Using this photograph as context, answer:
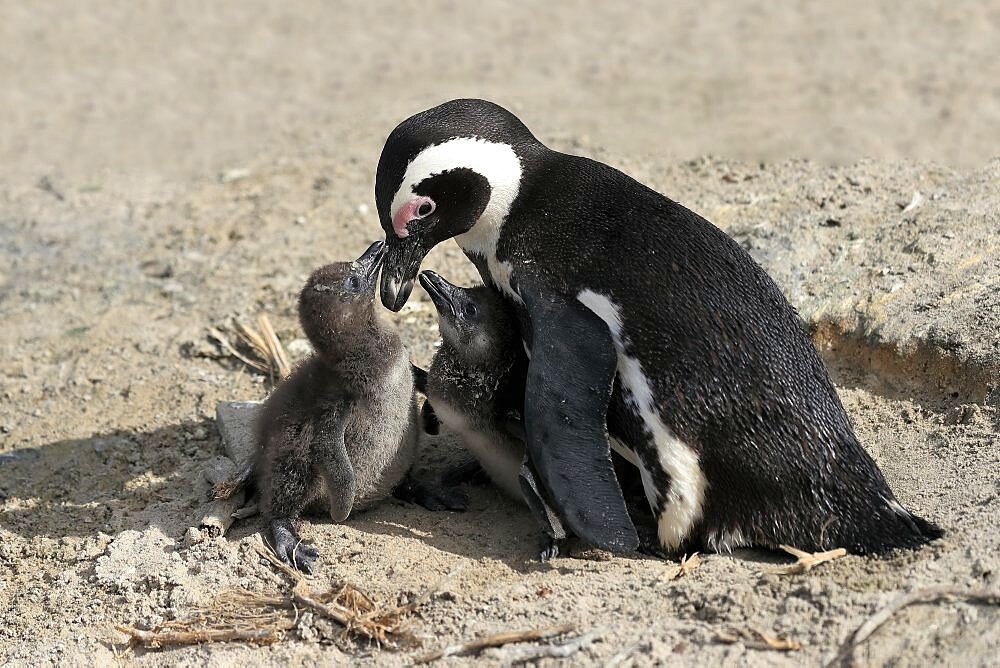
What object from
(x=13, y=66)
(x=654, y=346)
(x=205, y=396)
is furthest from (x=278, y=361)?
(x=13, y=66)

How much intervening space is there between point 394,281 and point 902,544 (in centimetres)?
199

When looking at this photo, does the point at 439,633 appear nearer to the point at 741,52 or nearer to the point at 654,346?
the point at 654,346

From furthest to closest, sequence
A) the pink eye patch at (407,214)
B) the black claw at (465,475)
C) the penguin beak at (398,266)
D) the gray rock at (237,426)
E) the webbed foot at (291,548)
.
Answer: the gray rock at (237,426)
the black claw at (465,475)
the penguin beak at (398,266)
the pink eye patch at (407,214)
the webbed foot at (291,548)

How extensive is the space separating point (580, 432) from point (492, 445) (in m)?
0.71

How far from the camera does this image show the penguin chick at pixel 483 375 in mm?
4438

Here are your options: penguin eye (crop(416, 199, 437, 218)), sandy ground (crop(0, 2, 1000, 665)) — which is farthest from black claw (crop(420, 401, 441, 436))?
penguin eye (crop(416, 199, 437, 218))

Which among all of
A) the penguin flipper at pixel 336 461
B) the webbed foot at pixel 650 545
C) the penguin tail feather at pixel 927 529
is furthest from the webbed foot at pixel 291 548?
the penguin tail feather at pixel 927 529

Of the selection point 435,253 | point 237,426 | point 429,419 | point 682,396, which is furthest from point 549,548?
point 435,253

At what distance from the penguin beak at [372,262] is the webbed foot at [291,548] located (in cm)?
94

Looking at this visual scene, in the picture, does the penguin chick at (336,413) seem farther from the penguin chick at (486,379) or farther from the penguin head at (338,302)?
the penguin chick at (486,379)

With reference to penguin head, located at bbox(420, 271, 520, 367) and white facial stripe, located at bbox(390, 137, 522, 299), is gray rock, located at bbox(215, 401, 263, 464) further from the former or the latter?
white facial stripe, located at bbox(390, 137, 522, 299)

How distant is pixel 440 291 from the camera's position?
14.8 feet

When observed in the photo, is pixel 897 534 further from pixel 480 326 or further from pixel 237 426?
pixel 237 426

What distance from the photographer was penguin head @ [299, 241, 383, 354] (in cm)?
432
